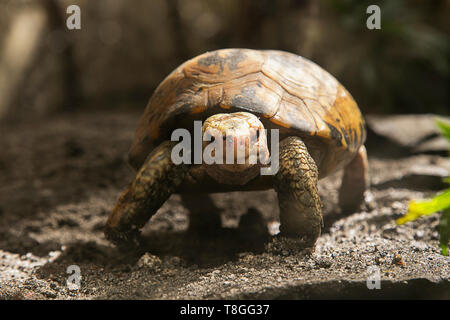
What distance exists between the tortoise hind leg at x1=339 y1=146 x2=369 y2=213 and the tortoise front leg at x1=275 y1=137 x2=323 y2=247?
4.03 ft

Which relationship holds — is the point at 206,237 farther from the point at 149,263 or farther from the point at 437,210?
the point at 437,210

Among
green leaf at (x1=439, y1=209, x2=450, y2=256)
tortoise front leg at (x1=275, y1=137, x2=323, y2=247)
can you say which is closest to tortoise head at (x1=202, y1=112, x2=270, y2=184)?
tortoise front leg at (x1=275, y1=137, x2=323, y2=247)

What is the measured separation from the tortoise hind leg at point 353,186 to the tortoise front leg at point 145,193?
1.66 m

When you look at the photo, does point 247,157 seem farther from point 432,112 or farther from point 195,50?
point 195,50

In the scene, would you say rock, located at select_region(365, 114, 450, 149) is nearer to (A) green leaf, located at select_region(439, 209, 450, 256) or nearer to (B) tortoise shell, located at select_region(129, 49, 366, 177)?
(B) tortoise shell, located at select_region(129, 49, 366, 177)

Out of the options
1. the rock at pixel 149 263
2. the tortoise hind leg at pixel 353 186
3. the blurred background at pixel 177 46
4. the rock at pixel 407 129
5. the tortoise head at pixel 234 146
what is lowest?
the rock at pixel 149 263

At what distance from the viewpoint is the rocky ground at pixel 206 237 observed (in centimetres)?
246

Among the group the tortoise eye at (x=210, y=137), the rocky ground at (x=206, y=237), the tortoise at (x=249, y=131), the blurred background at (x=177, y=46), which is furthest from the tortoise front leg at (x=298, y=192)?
the blurred background at (x=177, y=46)

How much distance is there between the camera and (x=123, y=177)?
4.93 meters

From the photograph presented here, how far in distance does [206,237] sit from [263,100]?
4.04 feet

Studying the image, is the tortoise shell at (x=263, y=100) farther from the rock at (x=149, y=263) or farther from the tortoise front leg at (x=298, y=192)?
the rock at (x=149, y=263)

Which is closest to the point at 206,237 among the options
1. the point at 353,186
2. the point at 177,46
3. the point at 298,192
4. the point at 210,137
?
the point at 298,192

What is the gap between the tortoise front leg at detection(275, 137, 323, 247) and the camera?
279cm

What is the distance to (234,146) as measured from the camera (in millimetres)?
2480
